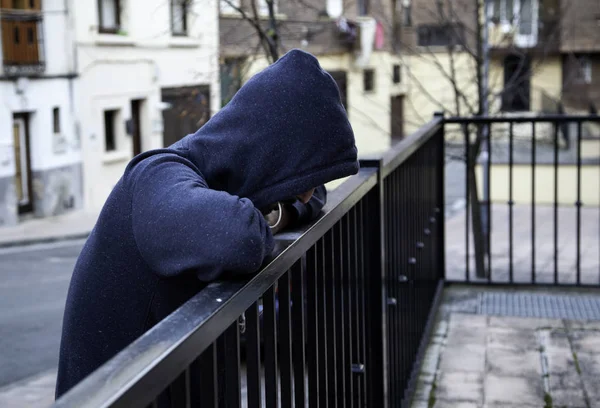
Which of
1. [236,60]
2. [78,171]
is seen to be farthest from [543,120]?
[78,171]

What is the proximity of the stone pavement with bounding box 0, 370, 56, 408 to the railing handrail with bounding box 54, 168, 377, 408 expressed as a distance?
5.55 meters

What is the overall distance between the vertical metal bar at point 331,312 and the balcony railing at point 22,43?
17.7 m

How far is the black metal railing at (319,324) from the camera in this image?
127 centimetres

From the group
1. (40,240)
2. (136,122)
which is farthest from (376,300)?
(136,122)

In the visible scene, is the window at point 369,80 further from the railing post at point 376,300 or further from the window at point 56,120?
the railing post at point 376,300

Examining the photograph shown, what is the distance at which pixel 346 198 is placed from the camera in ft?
8.13

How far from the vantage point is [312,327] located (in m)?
2.20

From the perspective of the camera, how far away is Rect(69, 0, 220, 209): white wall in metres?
21.3

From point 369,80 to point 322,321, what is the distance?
3467 cm

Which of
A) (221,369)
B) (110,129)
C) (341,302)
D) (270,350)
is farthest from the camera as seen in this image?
(110,129)

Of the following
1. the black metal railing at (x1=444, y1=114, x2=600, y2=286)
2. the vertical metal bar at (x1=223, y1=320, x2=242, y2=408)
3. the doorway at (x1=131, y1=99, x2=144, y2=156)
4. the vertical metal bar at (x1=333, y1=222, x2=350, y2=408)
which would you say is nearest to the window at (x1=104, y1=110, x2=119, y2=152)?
the doorway at (x1=131, y1=99, x2=144, y2=156)

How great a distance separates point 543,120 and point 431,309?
54.3 inches

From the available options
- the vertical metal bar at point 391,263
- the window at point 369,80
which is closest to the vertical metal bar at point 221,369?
the vertical metal bar at point 391,263

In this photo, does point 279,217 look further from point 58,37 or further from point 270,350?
point 58,37
